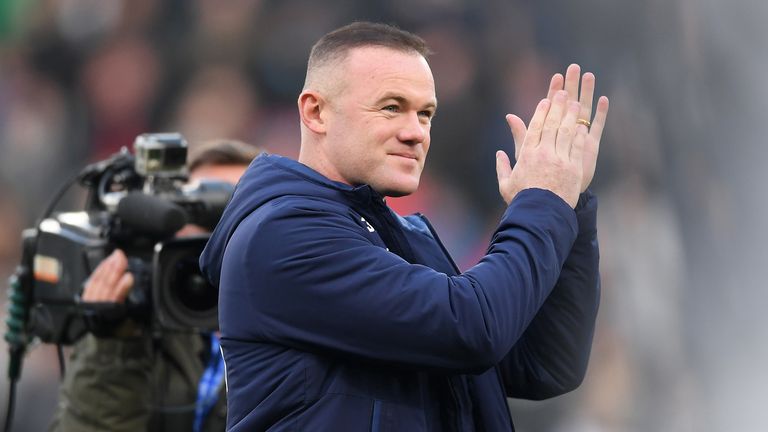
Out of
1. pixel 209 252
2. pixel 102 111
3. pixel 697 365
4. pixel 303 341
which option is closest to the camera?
pixel 303 341

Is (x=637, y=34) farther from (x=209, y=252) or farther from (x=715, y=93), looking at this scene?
(x=209, y=252)

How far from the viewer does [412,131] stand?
1.86 m

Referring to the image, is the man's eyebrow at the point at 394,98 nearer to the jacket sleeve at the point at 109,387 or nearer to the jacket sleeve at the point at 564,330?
the jacket sleeve at the point at 564,330

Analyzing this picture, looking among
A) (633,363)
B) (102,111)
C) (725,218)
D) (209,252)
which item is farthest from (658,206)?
(209,252)

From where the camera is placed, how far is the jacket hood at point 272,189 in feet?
6.06

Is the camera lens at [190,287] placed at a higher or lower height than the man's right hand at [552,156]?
lower

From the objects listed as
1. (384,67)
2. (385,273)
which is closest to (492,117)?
(384,67)

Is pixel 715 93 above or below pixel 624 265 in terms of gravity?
above

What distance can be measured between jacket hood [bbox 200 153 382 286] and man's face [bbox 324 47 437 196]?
0.03 meters

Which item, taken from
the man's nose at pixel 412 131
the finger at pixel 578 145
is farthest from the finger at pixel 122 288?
the finger at pixel 578 145

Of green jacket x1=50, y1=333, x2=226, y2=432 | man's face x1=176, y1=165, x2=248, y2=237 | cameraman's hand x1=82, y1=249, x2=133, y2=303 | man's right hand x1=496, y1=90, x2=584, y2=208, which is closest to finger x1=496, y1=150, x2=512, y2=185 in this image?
man's right hand x1=496, y1=90, x2=584, y2=208

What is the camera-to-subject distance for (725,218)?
512cm

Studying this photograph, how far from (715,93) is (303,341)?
12.5 feet

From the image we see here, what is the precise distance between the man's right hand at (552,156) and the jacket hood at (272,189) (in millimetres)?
203
